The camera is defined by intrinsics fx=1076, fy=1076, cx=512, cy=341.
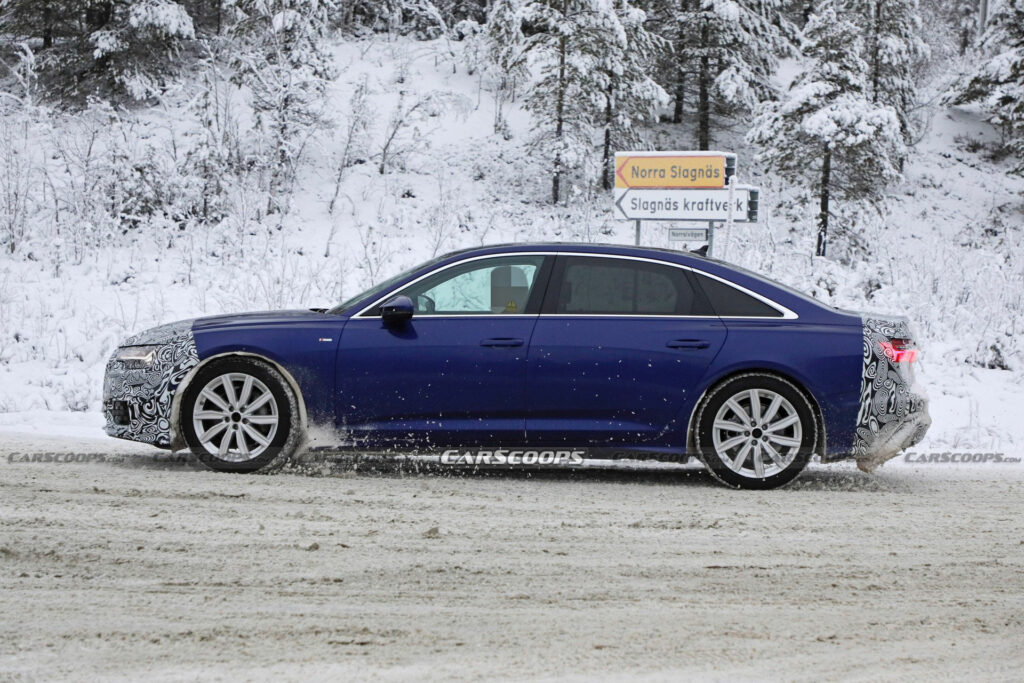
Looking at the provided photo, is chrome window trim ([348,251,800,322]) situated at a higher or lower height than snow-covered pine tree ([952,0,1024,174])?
lower

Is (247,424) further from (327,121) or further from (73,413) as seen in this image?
(327,121)

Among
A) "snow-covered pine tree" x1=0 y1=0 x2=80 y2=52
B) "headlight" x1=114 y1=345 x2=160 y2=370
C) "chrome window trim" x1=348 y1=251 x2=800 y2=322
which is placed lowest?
"headlight" x1=114 y1=345 x2=160 y2=370

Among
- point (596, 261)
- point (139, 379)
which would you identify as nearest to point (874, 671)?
point (596, 261)

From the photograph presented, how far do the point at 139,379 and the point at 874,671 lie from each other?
4943 mm

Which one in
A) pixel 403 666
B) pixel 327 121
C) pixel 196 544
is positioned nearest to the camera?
pixel 403 666

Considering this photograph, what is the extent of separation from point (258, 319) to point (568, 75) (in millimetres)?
18018

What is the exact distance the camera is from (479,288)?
272 inches

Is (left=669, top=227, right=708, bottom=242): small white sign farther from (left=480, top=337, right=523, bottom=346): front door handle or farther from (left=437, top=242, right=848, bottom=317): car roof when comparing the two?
(left=480, top=337, right=523, bottom=346): front door handle

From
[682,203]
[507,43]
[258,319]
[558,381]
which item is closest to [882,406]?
[558,381]

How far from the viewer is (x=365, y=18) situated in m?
34.6

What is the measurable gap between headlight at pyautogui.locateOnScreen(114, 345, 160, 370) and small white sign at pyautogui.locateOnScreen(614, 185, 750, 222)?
6.62 m

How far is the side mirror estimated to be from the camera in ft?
22.0

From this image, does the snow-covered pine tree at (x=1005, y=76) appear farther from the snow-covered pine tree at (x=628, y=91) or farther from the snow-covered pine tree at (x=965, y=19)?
the snow-covered pine tree at (x=965, y=19)

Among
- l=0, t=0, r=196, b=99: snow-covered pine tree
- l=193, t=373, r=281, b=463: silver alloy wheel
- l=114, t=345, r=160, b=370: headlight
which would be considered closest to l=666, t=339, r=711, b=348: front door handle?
l=193, t=373, r=281, b=463: silver alloy wheel
